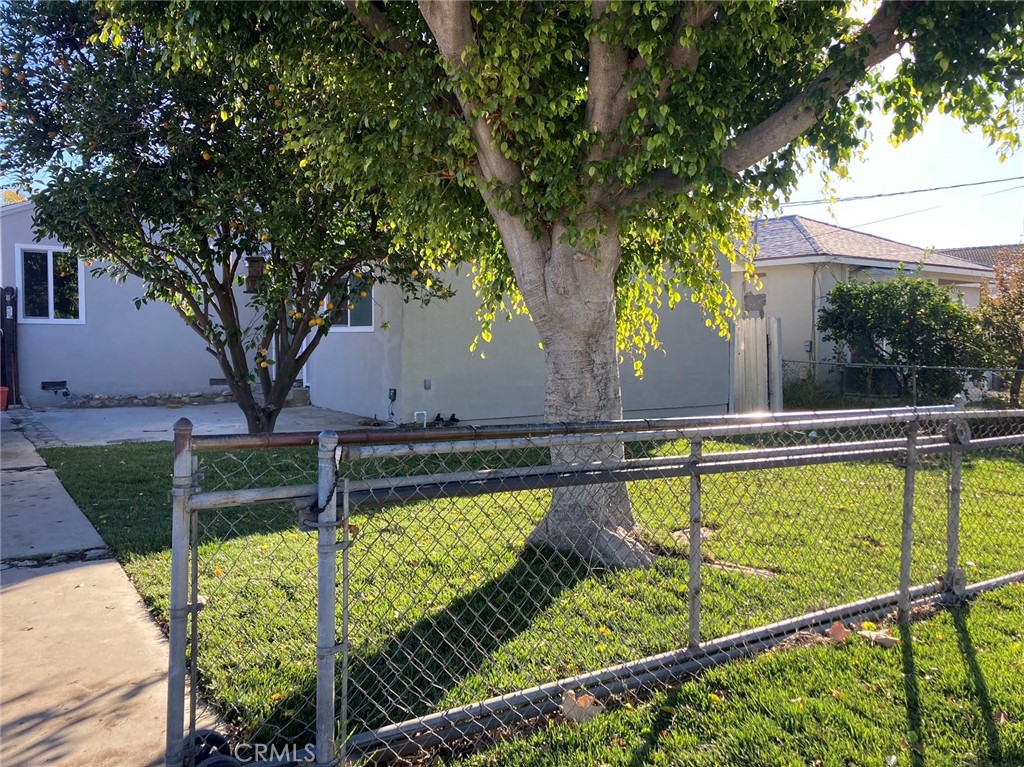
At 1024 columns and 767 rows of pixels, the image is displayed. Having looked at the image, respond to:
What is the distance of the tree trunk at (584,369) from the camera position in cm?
515

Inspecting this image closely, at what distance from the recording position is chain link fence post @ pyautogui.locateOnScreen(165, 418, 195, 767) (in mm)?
2455

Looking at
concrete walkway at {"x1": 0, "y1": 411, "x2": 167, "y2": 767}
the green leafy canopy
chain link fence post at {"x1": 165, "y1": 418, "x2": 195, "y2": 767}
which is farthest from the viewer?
the green leafy canopy

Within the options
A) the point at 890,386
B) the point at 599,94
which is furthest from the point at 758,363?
the point at 599,94

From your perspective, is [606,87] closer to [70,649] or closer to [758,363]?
[70,649]

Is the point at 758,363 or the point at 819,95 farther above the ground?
the point at 819,95

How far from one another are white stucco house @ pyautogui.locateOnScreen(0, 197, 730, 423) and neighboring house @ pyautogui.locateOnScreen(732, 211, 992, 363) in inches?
130

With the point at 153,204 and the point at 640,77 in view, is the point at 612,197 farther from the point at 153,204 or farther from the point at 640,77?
the point at 153,204

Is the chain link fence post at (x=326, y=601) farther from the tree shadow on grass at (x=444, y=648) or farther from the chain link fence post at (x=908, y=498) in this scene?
the chain link fence post at (x=908, y=498)

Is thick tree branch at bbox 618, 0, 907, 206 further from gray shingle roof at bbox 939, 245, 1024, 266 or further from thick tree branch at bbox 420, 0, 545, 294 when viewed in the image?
gray shingle roof at bbox 939, 245, 1024, 266

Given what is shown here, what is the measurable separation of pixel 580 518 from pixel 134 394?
581 inches

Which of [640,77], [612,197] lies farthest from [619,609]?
[640,77]

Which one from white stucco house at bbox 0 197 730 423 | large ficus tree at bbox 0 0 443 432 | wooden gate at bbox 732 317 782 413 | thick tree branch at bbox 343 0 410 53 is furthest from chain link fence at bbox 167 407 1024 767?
wooden gate at bbox 732 317 782 413

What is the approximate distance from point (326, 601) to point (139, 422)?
41.6ft

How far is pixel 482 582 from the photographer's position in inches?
196
